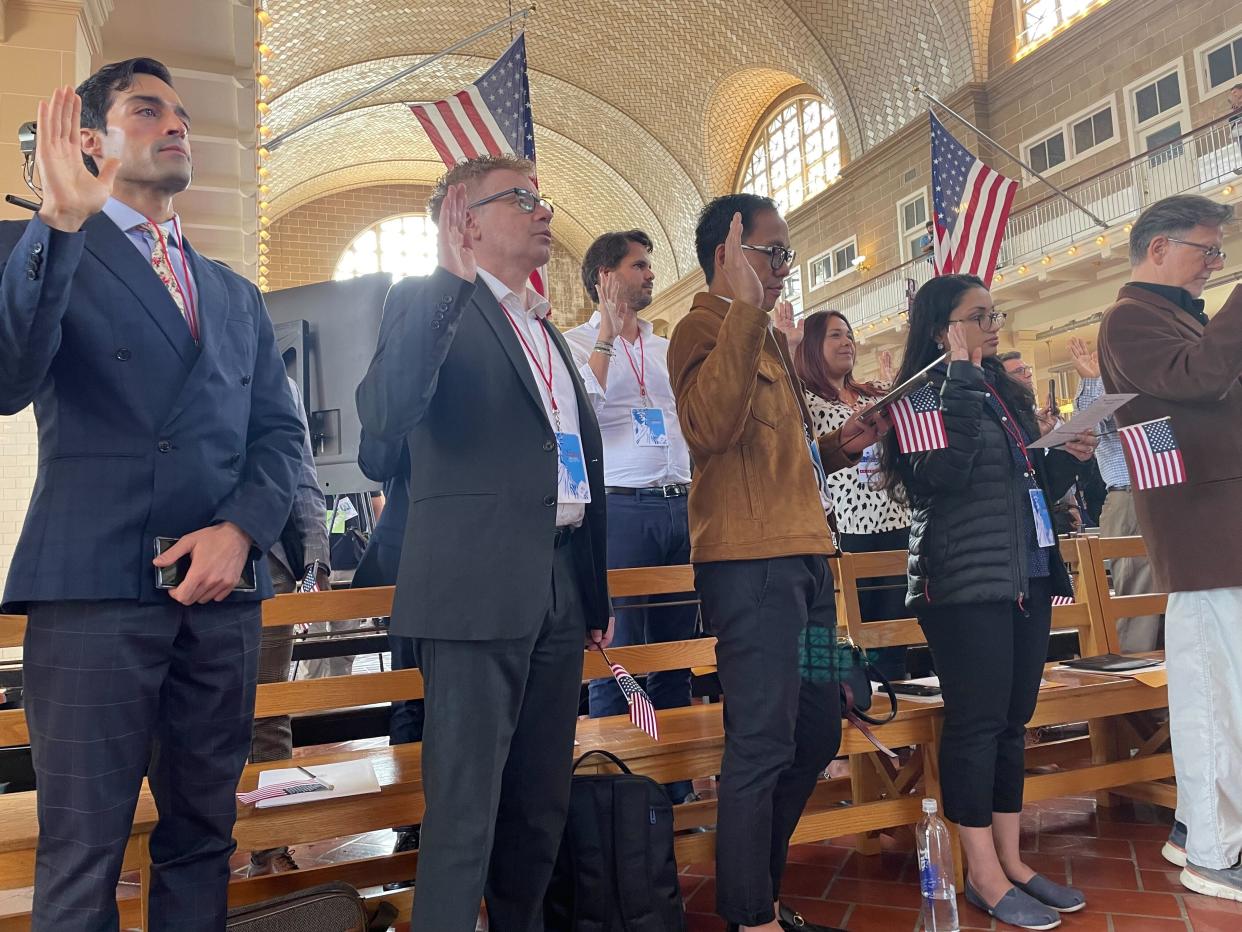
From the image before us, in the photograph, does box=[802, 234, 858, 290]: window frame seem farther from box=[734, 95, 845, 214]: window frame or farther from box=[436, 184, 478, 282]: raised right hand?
box=[436, 184, 478, 282]: raised right hand

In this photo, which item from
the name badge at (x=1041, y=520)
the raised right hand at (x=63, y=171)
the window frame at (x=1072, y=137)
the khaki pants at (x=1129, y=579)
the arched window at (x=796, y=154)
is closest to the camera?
the raised right hand at (x=63, y=171)

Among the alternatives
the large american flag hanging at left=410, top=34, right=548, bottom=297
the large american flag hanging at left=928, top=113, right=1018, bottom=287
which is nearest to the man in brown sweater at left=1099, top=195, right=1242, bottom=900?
the large american flag hanging at left=410, top=34, right=548, bottom=297

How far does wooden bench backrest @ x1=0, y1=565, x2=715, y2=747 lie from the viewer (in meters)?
2.17

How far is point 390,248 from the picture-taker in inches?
989

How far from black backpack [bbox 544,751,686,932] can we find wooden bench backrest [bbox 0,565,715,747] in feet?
1.96

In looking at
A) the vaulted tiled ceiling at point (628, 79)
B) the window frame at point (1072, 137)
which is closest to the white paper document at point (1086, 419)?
the window frame at point (1072, 137)

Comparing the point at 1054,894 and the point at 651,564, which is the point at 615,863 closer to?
the point at 1054,894

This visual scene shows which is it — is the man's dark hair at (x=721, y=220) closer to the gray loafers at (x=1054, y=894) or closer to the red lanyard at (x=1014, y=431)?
the red lanyard at (x=1014, y=431)

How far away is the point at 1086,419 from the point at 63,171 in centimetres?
232

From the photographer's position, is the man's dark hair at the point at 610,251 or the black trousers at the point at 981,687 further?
the man's dark hair at the point at 610,251

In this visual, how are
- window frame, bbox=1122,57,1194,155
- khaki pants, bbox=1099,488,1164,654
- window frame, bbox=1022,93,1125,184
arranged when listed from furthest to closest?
1. window frame, bbox=1022,93,1125,184
2. window frame, bbox=1122,57,1194,155
3. khaki pants, bbox=1099,488,1164,654

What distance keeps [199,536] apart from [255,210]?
665 centimetres

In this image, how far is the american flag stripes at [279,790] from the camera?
2.01m

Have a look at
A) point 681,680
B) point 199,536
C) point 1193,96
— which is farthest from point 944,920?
point 1193,96
